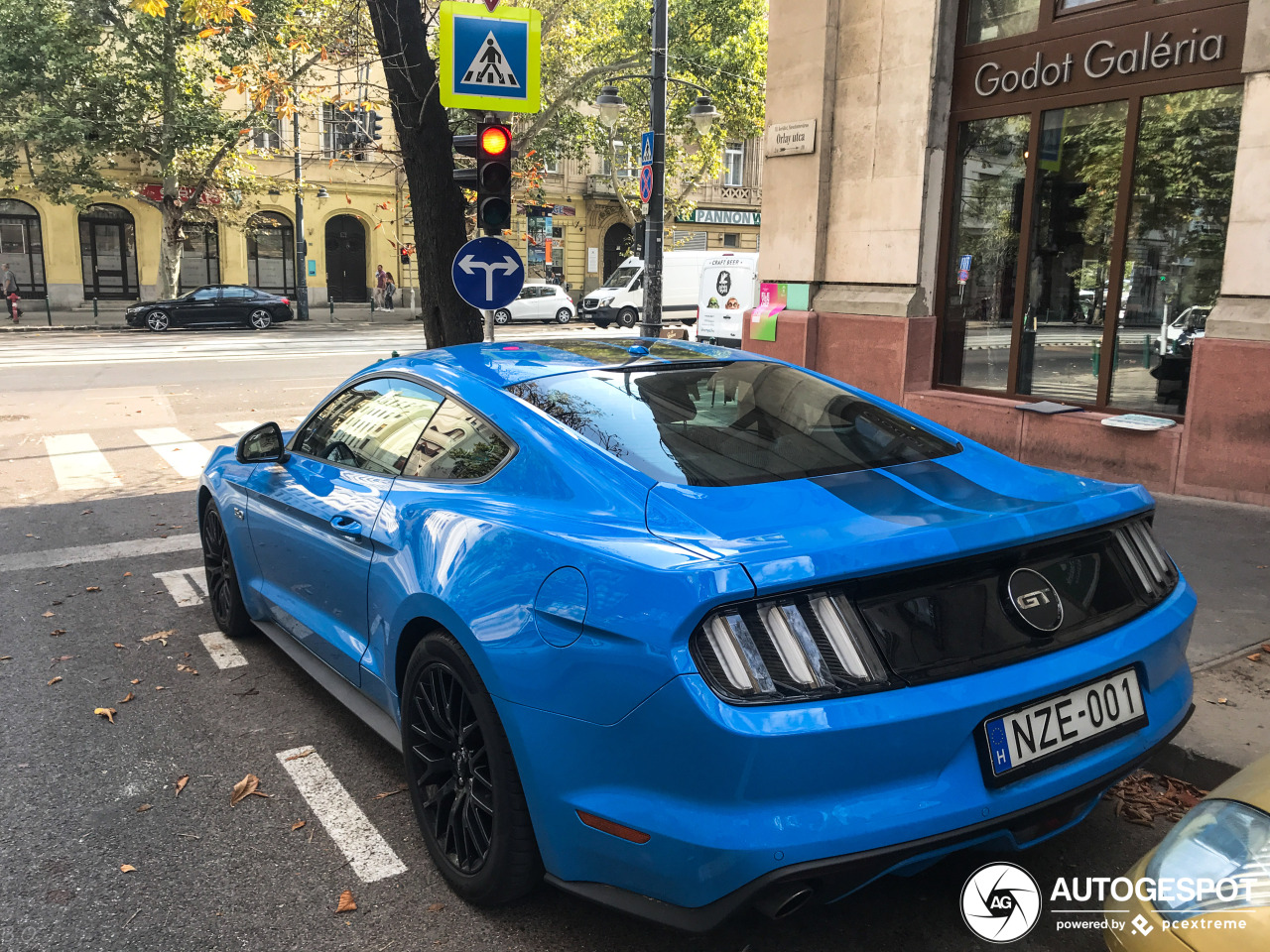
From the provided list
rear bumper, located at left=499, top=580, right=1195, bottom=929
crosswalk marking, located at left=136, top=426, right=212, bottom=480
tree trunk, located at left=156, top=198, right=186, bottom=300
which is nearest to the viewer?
rear bumper, located at left=499, top=580, right=1195, bottom=929

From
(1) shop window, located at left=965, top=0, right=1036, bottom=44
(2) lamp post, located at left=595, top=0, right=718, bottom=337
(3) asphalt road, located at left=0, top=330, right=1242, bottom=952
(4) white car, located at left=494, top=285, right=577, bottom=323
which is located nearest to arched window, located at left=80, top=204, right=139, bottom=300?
(4) white car, located at left=494, top=285, right=577, bottom=323

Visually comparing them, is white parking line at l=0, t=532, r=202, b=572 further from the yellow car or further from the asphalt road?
the yellow car

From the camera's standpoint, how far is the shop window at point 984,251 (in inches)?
378

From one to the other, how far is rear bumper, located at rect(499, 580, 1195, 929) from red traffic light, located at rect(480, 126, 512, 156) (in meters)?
6.66

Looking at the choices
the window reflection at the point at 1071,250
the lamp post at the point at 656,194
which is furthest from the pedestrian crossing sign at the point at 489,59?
the lamp post at the point at 656,194

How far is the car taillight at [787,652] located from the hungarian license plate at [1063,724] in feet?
1.09

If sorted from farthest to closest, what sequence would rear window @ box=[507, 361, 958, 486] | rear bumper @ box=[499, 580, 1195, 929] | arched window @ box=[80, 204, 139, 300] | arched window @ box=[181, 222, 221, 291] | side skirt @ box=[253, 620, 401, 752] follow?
arched window @ box=[181, 222, 221, 291], arched window @ box=[80, 204, 139, 300], side skirt @ box=[253, 620, 401, 752], rear window @ box=[507, 361, 958, 486], rear bumper @ box=[499, 580, 1195, 929]

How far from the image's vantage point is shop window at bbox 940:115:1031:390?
31.5ft

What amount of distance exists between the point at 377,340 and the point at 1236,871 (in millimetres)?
27954

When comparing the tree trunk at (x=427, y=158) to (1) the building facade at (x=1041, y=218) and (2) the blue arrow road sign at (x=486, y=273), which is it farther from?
(1) the building facade at (x=1041, y=218)

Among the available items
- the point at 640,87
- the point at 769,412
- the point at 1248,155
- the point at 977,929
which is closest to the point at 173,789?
the point at 769,412

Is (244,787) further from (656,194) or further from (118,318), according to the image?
(118,318)

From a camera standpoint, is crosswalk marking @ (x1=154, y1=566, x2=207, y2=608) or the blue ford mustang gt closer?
the blue ford mustang gt

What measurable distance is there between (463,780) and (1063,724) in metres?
1.53
